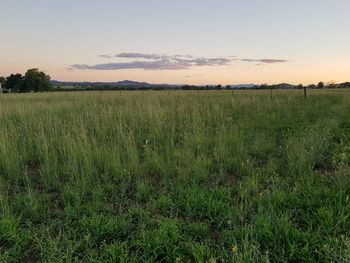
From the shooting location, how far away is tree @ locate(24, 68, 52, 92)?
2864 inches

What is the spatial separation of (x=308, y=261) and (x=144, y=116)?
275 inches

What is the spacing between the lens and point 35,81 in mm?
73125

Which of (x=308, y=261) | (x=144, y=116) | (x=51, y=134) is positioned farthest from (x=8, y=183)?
(x=144, y=116)

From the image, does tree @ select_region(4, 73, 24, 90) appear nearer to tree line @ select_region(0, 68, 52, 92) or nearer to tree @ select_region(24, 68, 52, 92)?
tree line @ select_region(0, 68, 52, 92)

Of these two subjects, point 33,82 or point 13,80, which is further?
point 13,80

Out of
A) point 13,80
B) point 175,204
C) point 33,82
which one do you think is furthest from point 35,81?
point 175,204

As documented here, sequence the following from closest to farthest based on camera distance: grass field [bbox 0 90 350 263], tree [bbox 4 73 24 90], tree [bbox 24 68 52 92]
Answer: grass field [bbox 0 90 350 263] < tree [bbox 24 68 52 92] < tree [bbox 4 73 24 90]

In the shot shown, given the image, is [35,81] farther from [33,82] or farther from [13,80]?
[13,80]

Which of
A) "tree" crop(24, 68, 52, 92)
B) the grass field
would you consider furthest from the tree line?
the grass field

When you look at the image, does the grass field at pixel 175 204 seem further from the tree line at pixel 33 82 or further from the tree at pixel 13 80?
the tree at pixel 13 80

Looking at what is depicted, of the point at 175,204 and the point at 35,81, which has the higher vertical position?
the point at 35,81

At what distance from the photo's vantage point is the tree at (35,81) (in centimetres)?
7274

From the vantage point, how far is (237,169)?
490cm

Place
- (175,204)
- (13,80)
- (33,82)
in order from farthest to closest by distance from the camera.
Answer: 1. (13,80)
2. (33,82)
3. (175,204)
